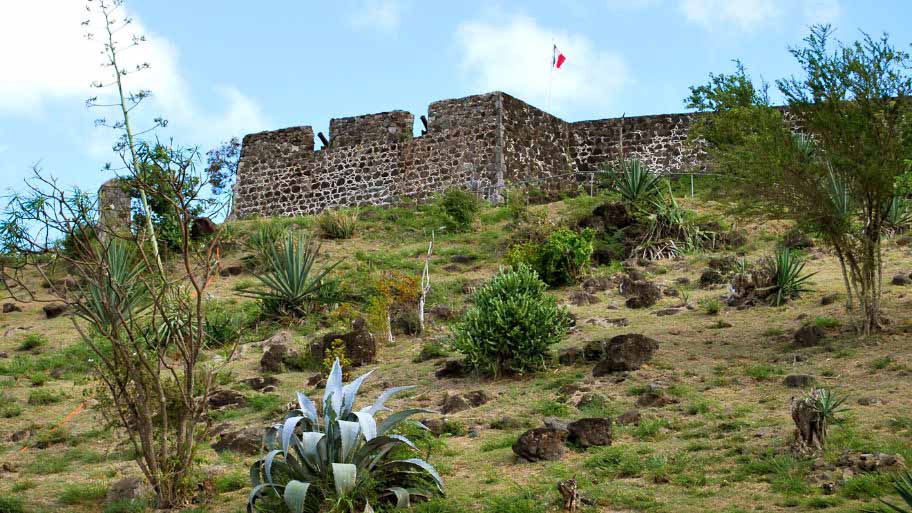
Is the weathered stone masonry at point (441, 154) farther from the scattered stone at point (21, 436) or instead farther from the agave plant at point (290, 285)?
the scattered stone at point (21, 436)

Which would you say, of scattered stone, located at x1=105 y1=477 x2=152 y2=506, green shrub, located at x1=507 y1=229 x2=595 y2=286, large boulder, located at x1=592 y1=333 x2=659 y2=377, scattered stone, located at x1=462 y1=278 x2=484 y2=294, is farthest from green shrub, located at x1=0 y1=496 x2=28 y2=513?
green shrub, located at x1=507 y1=229 x2=595 y2=286

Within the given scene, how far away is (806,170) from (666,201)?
7005mm

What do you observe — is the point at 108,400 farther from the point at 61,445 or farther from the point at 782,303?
the point at 782,303

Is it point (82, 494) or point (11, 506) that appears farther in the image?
point (82, 494)

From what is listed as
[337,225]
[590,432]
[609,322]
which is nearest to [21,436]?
[590,432]

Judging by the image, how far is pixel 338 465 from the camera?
8.23 metres

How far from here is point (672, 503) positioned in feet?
27.8

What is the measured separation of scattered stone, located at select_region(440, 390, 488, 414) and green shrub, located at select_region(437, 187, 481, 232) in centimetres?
1059

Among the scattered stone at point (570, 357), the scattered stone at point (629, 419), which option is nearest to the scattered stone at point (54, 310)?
the scattered stone at point (570, 357)

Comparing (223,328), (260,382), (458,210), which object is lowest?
(260,382)

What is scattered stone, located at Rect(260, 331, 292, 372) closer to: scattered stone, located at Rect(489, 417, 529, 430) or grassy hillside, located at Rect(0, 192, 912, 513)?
grassy hillside, located at Rect(0, 192, 912, 513)

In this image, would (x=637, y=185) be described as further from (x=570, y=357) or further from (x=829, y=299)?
(x=570, y=357)

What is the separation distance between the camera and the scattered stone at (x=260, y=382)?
45.3ft

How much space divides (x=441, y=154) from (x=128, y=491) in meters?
16.8
